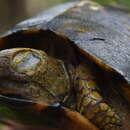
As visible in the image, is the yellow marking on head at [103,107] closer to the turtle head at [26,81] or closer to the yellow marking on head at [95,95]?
the yellow marking on head at [95,95]

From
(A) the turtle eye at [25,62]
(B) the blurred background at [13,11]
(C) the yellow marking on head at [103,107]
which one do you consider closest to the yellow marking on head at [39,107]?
(A) the turtle eye at [25,62]

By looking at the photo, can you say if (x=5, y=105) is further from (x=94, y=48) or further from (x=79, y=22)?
(x=79, y=22)

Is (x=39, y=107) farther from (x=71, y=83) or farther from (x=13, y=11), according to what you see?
(x=13, y=11)

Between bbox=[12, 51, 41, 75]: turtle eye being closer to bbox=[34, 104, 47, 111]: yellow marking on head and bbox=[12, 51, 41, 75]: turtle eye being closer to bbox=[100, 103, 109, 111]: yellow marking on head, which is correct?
bbox=[34, 104, 47, 111]: yellow marking on head

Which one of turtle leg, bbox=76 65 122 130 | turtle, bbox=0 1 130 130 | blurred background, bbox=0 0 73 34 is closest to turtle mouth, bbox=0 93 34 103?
turtle, bbox=0 1 130 130

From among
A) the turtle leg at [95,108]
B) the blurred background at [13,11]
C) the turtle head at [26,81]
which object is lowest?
the blurred background at [13,11]

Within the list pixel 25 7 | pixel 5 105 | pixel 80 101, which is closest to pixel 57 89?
pixel 80 101

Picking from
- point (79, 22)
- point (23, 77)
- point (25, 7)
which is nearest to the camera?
point (23, 77)
